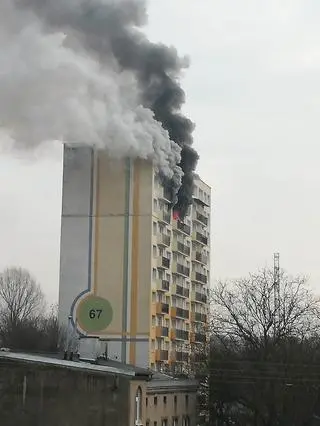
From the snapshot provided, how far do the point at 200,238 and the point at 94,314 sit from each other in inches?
772

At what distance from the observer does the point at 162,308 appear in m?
67.2

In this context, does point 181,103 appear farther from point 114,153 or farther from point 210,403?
point 210,403

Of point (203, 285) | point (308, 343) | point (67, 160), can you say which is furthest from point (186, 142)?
point (203, 285)

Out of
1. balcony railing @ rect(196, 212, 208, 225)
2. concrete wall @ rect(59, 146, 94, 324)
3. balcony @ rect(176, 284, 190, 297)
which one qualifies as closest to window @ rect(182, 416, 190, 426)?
concrete wall @ rect(59, 146, 94, 324)

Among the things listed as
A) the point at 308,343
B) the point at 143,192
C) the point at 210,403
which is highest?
the point at 143,192

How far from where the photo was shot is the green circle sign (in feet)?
211

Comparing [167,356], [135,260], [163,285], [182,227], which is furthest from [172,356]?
[182,227]

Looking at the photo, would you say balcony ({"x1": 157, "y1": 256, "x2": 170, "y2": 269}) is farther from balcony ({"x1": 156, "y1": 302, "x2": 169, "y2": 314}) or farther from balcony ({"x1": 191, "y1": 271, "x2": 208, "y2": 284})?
balcony ({"x1": 191, "y1": 271, "x2": 208, "y2": 284})

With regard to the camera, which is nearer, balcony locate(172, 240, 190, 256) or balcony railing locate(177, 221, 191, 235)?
balcony locate(172, 240, 190, 256)

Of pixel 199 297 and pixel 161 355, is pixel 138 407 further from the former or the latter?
pixel 199 297

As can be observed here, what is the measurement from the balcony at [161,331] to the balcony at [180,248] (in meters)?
7.70

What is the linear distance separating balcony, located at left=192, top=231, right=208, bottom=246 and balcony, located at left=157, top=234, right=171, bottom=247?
10.5 meters

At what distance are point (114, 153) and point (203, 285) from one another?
25.0 metres

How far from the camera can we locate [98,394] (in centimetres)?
3516
